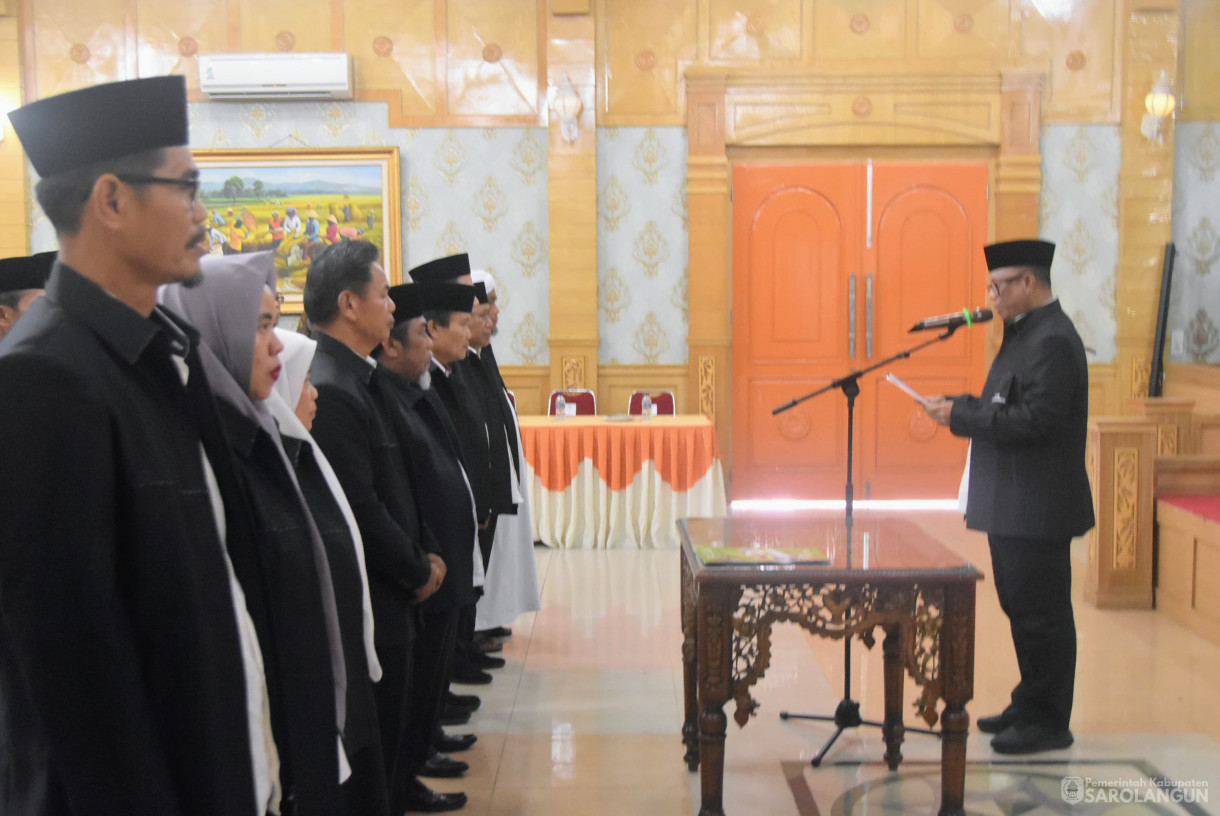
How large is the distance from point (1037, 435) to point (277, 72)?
19.7ft

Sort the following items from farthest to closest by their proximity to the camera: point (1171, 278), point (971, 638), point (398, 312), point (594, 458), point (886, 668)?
point (1171, 278)
point (594, 458)
point (886, 668)
point (398, 312)
point (971, 638)

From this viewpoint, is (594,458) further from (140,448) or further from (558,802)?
(140,448)

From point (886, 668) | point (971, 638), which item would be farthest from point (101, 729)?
point (886, 668)

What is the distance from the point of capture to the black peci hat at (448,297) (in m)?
3.20

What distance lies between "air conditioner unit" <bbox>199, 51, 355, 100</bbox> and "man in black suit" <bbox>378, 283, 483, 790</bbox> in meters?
4.90

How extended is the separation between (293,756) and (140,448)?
1.75 feet

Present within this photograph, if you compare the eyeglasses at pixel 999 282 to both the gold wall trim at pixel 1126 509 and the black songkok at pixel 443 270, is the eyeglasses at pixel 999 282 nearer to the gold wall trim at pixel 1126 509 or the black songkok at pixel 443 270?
the black songkok at pixel 443 270

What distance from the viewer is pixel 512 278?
24.7ft

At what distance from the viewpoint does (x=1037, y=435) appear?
10.1ft

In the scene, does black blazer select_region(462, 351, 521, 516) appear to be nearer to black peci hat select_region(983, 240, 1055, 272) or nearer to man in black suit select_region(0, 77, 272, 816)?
black peci hat select_region(983, 240, 1055, 272)

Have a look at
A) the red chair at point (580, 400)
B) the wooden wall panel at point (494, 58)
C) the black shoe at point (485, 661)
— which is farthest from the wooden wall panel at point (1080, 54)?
the black shoe at point (485, 661)

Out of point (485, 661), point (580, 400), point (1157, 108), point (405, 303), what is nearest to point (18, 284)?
point (405, 303)

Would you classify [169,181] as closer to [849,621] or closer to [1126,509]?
[849,621]

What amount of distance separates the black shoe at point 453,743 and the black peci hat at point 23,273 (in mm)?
1742
